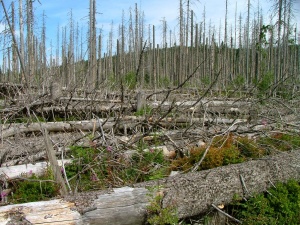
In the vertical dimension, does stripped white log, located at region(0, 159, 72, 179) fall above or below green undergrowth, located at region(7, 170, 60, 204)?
above

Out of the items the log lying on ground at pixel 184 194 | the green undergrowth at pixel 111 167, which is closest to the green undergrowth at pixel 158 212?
the log lying on ground at pixel 184 194

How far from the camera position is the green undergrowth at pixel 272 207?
3371mm

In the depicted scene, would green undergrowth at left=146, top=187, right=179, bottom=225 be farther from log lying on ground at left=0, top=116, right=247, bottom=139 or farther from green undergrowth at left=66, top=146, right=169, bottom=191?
log lying on ground at left=0, top=116, right=247, bottom=139

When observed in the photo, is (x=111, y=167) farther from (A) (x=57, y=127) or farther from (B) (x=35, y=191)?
(A) (x=57, y=127)

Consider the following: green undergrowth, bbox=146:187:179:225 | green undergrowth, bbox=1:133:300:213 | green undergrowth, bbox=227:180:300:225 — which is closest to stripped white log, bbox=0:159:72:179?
green undergrowth, bbox=1:133:300:213

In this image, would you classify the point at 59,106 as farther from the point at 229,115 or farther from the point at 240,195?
the point at 240,195

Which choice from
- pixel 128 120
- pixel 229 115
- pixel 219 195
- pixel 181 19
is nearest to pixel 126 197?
pixel 219 195

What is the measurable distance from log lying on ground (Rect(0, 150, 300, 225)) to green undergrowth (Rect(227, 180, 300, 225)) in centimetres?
12

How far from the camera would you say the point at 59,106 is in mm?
7152

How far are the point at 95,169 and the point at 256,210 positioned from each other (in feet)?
6.61

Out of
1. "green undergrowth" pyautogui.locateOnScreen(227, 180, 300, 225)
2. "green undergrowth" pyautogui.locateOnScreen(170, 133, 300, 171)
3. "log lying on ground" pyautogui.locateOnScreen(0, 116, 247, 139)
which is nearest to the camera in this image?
"green undergrowth" pyautogui.locateOnScreen(227, 180, 300, 225)

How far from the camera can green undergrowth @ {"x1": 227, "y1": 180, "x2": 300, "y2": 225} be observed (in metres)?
3.37

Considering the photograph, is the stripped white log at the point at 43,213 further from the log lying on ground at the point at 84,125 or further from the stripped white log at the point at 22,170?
the log lying on ground at the point at 84,125

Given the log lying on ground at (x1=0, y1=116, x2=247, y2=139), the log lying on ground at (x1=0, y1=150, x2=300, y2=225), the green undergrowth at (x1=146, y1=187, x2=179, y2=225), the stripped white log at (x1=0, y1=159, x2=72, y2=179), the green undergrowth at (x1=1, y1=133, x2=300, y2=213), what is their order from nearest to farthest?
the log lying on ground at (x1=0, y1=150, x2=300, y2=225) → the green undergrowth at (x1=146, y1=187, x2=179, y2=225) → the green undergrowth at (x1=1, y1=133, x2=300, y2=213) → the stripped white log at (x1=0, y1=159, x2=72, y2=179) → the log lying on ground at (x1=0, y1=116, x2=247, y2=139)
